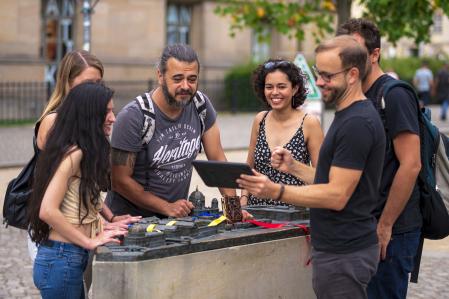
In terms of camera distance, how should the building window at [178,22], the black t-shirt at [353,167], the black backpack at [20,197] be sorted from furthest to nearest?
the building window at [178,22], the black backpack at [20,197], the black t-shirt at [353,167]

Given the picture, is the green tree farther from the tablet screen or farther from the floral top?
the tablet screen

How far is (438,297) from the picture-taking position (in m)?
7.18

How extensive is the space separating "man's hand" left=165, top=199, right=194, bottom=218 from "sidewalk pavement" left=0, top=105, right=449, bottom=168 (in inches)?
425

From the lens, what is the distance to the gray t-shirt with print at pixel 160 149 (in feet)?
16.1

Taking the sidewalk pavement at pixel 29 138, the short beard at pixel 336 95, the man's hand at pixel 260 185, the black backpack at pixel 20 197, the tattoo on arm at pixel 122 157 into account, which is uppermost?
the short beard at pixel 336 95

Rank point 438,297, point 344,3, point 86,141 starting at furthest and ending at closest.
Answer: point 344,3, point 438,297, point 86,141

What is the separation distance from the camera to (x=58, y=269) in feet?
13.7

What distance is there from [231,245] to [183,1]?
85.3 ft

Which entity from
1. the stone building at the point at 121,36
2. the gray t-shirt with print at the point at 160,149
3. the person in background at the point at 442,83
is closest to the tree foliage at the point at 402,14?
the stone building at the point at 121,36

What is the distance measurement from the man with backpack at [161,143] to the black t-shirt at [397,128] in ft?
3.36

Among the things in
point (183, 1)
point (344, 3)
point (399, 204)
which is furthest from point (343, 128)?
point (183, 1)

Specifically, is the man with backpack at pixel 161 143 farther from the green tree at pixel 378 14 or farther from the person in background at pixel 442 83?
the person in background at pixel 442 83

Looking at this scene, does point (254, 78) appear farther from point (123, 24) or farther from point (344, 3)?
point (123, 24)

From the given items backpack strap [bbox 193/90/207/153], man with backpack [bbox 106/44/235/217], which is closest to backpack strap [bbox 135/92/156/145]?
man with backpack [bbox 106/44/235/217]
